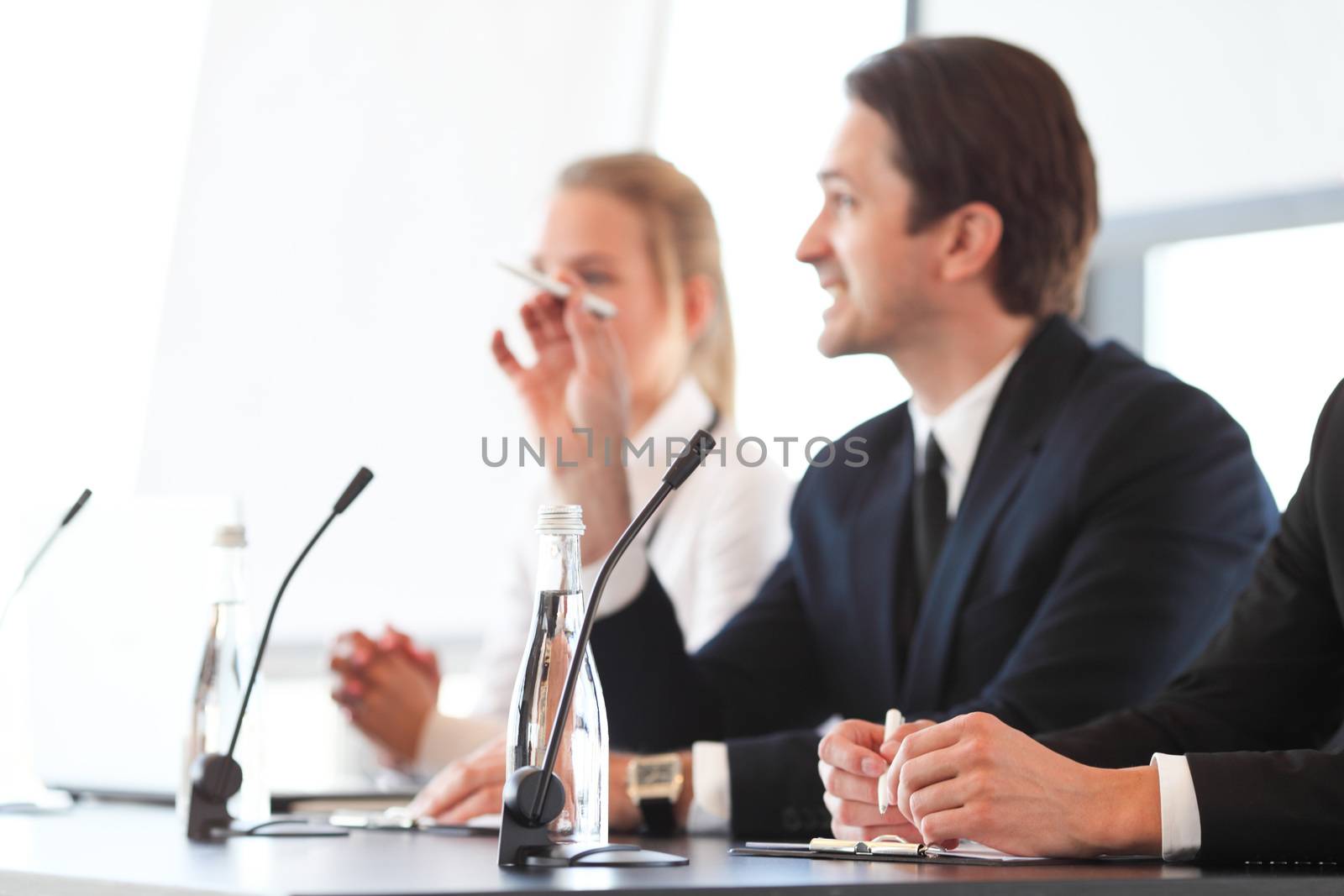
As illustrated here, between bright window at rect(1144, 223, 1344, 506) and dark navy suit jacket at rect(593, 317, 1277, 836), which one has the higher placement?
bright window at rect(1144, 223, 1344, 506)

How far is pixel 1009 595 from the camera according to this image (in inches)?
70.4

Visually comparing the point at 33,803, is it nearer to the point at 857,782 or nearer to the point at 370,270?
the point at 857,782

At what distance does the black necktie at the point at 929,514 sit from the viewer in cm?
198

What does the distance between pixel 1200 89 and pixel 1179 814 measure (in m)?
2.62

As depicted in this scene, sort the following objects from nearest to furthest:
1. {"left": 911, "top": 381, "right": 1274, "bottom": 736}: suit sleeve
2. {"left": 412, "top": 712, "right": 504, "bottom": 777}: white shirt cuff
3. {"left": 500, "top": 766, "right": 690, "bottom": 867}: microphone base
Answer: {"left": 500, "top": 766, "right": 690, "bottom": 867}: microphone base, {"left": 911, "top": 381, "right": 1274, "bottom": 736}: suit sleeve, {"left": 412, "top": 712, "right": 504, "bottom": 777}: white shirt cuff

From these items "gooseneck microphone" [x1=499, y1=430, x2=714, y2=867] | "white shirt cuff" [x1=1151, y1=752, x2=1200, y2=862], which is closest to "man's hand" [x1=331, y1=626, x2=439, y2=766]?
"gooseneck microphone" [x1=499, y1=430, x2=714, y2=867]

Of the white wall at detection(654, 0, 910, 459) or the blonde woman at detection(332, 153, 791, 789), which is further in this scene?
the white wall at detection(654, 0, 910, 459)

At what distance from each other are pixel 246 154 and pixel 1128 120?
2.20 m

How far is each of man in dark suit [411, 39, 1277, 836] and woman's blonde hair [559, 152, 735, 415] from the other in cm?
62

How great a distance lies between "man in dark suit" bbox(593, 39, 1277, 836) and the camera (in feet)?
5.51

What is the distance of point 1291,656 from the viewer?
1.36 m

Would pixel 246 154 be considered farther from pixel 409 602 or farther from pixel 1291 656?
pixel 1291 656

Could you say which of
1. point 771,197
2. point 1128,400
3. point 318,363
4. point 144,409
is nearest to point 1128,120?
point 771,197

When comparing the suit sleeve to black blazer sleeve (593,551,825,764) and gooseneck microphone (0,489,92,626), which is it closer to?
black blazer sleeve (593,551,825,764)
